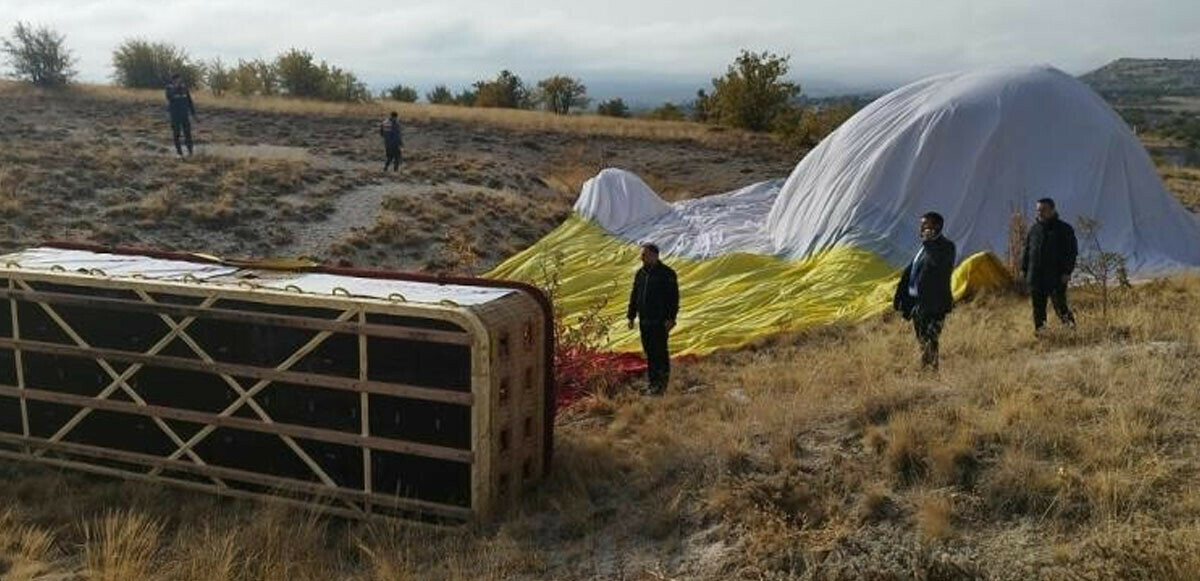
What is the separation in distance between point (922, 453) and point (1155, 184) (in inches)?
435

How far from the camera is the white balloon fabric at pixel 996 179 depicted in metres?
13.3

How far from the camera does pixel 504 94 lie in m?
53.2

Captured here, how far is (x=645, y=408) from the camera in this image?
26.9 ft

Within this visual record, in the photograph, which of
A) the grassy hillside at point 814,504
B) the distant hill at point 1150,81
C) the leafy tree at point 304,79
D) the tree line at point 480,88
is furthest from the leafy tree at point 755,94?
the distant hill at point 1150,81

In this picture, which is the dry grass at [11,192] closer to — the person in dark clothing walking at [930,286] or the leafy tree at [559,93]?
the person in dark clothing walking at [930,286]

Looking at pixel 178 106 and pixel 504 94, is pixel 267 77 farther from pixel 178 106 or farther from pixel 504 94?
pixel 178 106

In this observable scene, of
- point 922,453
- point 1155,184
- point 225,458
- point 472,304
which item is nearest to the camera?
point 922,453

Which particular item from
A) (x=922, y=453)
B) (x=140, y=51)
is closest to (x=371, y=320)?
(x=922, y=453)

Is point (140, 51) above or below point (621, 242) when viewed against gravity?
above

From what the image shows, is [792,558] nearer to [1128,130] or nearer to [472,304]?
[472,304]

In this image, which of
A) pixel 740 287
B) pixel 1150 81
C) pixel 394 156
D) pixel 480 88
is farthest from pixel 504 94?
pixel 1150 81

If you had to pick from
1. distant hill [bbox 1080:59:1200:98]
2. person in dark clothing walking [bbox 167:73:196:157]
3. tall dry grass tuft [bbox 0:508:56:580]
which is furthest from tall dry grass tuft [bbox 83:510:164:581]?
distant hill [bbox 1080:59:1200:98]

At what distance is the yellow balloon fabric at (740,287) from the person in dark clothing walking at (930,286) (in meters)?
2.93

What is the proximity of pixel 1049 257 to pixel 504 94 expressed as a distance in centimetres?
4679
